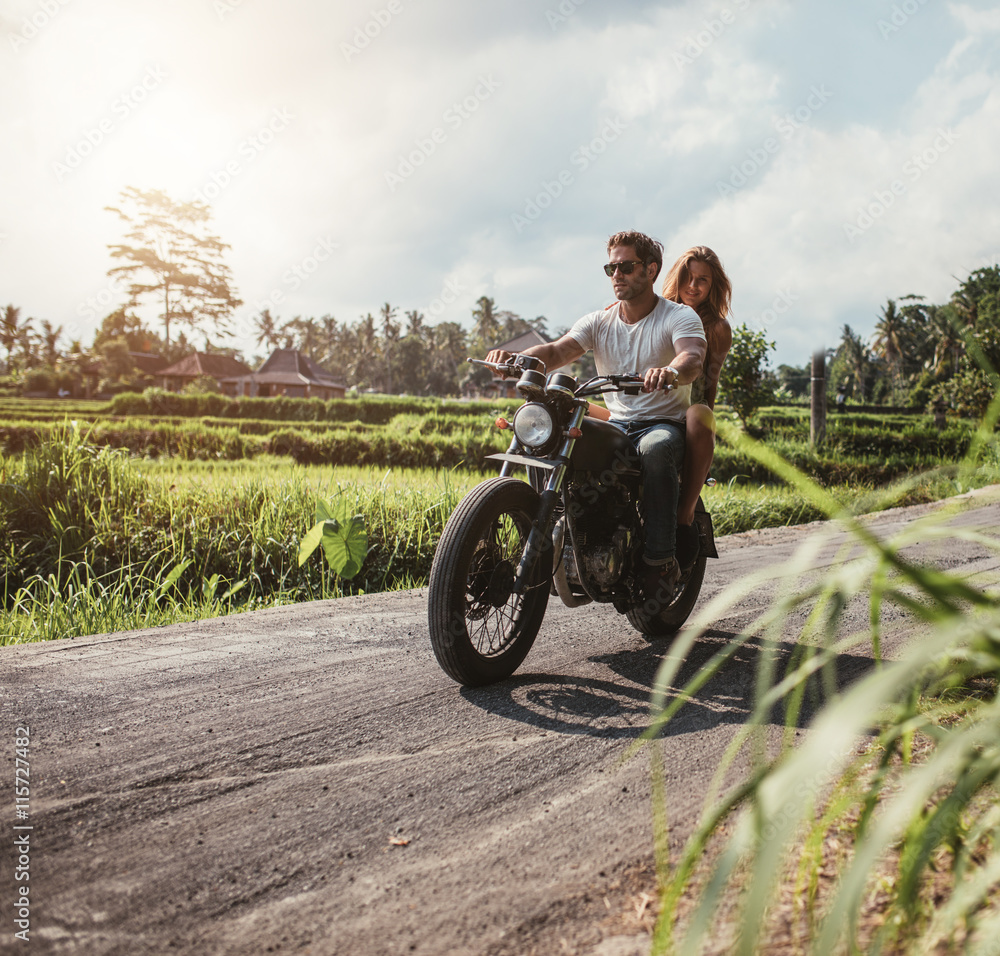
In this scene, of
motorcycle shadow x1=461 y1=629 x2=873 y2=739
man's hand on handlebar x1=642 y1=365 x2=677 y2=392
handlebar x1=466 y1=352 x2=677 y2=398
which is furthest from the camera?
handlebar x1=466 y1=352 x2=677 y2=398

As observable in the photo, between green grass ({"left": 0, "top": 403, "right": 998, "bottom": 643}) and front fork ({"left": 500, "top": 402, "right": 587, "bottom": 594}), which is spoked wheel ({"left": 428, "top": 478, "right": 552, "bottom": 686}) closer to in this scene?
front fork ({"left": 500, "top": 402, "right": 587, "bottom": 594})

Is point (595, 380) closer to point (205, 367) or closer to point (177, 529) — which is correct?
point (177, 529)

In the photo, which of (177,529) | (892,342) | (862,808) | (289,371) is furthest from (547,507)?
(892,342)

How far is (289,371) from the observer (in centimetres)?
6209

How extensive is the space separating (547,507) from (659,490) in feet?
1.80

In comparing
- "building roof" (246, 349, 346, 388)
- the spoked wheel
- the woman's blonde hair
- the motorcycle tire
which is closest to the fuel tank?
the spoked wheel

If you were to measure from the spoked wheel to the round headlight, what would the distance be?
0.54 feet

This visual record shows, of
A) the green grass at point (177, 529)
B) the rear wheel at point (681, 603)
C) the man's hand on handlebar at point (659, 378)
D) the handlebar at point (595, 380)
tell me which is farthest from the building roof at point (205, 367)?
the man's hand on handlebar at point (659, 378)

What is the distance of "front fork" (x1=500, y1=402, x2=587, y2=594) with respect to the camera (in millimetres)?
2688

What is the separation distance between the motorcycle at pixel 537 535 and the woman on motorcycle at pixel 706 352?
0.27 metres

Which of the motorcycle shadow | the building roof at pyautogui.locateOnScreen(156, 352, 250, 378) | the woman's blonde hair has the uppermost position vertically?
the building roof at pyautogui.locateOnScreen(156, 352, 250, 378)

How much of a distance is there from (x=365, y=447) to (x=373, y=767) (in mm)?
14250

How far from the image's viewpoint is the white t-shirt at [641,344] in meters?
3.15

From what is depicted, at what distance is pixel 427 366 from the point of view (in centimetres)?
9706
